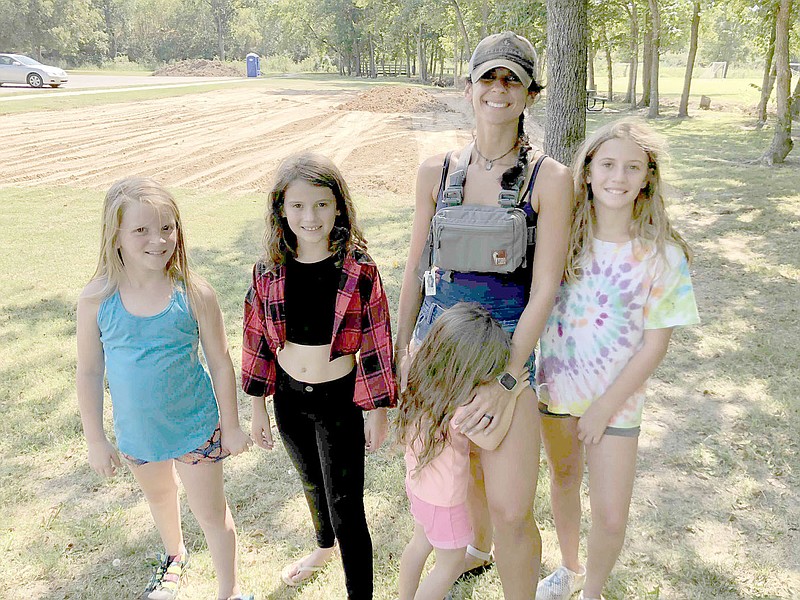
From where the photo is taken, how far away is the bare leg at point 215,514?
2260mm

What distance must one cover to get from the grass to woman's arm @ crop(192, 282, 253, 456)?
76 centimetres

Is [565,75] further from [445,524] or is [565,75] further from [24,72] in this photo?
[24,72]

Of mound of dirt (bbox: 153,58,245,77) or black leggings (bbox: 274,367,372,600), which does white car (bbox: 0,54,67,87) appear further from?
black leggings (bbox: 274,367,372,600)

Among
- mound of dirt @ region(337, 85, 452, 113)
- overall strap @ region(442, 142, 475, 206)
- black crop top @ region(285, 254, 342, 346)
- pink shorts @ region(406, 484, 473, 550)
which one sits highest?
mound of dirt @ region(337, 85, 452, 113)

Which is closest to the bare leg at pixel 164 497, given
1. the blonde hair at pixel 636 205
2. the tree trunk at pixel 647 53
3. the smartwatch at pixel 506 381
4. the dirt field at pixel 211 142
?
the smartwatch at pixel 506 381

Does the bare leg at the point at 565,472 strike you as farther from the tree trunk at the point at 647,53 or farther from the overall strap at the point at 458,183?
the tree trunk at the point at 647,53

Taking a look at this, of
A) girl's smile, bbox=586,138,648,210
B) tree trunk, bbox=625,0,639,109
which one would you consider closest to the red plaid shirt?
girl's smile, bbox=586,138,648,210

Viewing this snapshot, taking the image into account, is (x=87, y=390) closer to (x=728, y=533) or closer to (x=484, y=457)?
(x=484, y=457)

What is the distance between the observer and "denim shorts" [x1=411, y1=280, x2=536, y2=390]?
2020 millimetres

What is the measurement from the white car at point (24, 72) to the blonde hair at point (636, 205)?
2936 centimetres

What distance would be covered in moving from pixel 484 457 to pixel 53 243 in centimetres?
692

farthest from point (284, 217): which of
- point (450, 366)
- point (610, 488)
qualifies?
point (610, 488)

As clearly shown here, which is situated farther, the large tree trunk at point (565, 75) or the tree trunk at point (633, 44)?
the tree trunk at point (633, 44)

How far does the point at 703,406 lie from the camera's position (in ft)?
13.0
